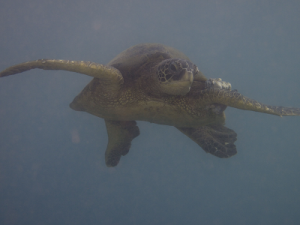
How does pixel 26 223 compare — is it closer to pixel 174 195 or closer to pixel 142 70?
pixel 174 195

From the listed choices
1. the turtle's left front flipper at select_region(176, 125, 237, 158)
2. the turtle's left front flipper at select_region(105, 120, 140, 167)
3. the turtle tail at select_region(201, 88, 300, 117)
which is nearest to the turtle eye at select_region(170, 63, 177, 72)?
the turtle tail at select_region(201, 88, 300, 117)

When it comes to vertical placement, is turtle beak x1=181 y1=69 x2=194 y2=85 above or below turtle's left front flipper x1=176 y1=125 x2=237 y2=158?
above

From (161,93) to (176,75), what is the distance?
29.1 inches

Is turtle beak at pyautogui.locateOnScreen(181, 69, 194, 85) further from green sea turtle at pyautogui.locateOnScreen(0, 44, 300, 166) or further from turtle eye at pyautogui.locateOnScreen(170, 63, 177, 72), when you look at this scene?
turtle eye at pyautogui.locateOnScreen(170, 63, 177, 72)

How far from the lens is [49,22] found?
3231cm

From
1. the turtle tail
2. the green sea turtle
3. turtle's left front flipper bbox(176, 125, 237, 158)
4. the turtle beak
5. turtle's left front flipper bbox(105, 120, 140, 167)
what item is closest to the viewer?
the turtle beak

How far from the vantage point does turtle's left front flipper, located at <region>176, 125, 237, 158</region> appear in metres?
4.56

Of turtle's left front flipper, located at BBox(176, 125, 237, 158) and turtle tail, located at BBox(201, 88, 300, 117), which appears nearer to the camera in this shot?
turtle tail, located at BBox(201, 88, 300, 117)

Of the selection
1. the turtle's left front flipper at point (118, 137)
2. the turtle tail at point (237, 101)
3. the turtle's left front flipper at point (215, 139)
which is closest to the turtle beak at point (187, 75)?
the turtle tail at point (237, 101)

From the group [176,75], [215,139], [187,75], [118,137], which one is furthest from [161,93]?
[118,137]

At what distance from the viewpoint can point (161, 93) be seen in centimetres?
375

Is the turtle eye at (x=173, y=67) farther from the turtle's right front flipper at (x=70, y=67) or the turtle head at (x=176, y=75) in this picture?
the turtle's right front flipper at (x=70, y=67)

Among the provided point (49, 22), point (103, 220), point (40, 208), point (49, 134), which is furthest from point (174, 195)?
point (49, 22)

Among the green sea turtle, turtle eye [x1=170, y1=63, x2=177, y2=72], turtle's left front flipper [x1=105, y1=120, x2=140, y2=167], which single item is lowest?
turtle's left front flipper [x1=105, y1=120, x2=140, y2=167]
